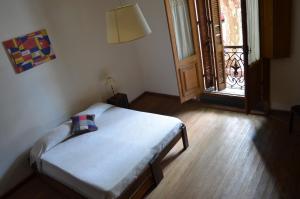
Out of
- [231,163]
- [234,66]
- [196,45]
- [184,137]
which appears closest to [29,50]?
[184,137]

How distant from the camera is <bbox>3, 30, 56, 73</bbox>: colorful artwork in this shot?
306 cm

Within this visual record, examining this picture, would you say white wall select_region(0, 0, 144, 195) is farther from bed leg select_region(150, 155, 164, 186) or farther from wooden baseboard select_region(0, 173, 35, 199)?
bed leg select_region(150, 155, 164, 186)

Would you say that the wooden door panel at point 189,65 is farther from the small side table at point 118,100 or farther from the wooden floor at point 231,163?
the small side table at point 118,100

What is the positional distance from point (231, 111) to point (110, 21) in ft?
8.24

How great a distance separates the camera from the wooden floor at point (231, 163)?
2.49 m

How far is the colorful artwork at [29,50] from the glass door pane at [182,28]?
1.78 metres

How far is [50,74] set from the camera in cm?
346

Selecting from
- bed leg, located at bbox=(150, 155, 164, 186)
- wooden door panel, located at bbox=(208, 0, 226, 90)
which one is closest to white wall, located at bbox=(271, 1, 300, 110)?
wooden door panel, located at bbox=(208, 0, 226, 90)

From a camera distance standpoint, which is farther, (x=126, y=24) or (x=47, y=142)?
(x=47, y=142)

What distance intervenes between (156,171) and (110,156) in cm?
51

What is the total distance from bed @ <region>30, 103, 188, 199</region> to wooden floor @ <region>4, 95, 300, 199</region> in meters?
0.21

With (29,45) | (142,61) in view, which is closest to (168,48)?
(142,61)

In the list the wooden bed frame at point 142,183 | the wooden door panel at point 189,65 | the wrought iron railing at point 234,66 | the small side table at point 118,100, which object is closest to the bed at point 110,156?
the wooden bed frame at point 142,183

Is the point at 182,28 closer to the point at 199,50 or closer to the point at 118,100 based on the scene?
the point at 199,50
